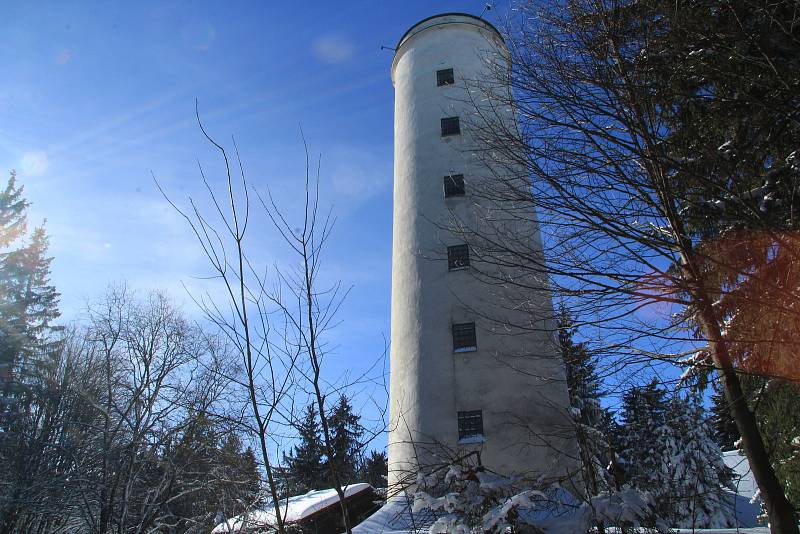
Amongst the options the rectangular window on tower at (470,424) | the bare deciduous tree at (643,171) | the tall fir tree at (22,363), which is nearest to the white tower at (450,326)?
the rectangular window on tower at (470,424)

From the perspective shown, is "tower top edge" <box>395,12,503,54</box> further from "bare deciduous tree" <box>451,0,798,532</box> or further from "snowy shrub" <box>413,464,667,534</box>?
"snowy shrub" <box>413,464,667,534</box>

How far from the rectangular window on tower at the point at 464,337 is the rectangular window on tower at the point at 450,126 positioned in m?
6.03

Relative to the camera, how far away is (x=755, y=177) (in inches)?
218

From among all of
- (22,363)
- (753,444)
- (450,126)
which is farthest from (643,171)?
(22,363)

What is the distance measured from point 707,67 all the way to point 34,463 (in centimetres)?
2004

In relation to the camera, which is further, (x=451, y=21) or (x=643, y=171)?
(x=451, y=21)

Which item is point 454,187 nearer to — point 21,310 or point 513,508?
point 513,508

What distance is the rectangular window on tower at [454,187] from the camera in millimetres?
13859

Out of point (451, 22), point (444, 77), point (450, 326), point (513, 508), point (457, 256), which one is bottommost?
point (513, 508)

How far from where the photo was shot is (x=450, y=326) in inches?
491

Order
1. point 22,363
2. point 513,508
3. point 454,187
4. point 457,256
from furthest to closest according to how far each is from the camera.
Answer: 1. point 22,363
2. point 454,187
3. point 457,256
4. point 513,508

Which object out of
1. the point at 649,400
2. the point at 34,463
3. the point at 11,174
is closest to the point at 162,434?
the point at 34,463

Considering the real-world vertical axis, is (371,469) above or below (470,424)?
below

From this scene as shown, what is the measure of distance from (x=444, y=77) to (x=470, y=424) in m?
10.9
